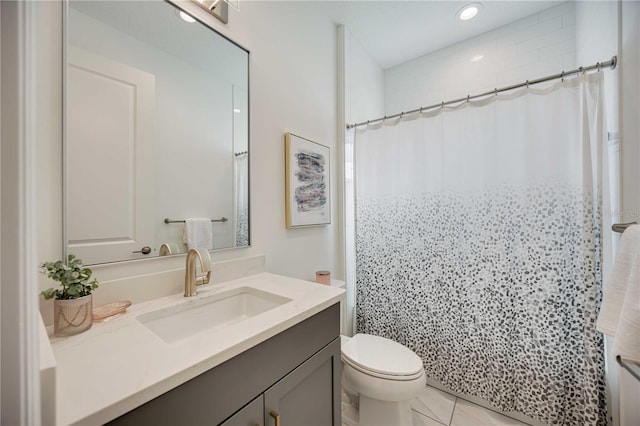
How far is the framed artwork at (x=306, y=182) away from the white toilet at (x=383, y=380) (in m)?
0.80

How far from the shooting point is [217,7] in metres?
1.18

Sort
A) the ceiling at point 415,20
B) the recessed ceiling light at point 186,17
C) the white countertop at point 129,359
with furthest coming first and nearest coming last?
the ceiling at point 415,20, the recessed ceiling light at point 186,17, the white countertop at point 129,359

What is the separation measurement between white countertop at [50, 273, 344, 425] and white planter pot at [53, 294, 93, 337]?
0.02 m

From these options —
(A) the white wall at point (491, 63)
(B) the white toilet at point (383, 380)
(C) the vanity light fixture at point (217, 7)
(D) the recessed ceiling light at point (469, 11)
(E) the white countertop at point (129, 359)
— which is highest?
(D) the recessed ceiling light at point (469, 11)

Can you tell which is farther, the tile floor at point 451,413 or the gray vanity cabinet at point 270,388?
the tile floor at point 451,413

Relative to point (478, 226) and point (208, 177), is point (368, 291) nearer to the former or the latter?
point (478, 226)

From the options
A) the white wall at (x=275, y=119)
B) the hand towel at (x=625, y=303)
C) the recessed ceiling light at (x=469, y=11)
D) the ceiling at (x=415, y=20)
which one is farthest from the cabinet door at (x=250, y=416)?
the recessed ceiling light at (x=469, y=11)

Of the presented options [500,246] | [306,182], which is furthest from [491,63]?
[306,182]

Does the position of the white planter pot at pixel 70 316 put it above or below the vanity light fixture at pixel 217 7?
below

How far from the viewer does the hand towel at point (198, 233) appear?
1076 millimetres

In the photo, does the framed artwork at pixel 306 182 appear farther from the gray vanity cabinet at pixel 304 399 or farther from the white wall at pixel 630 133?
the white wall at pixel 630 133

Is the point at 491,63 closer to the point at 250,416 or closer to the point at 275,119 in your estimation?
the point at 275,119

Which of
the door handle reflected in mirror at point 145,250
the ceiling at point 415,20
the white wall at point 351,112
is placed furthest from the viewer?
the white wall at point 351,112

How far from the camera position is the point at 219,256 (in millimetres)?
1189
